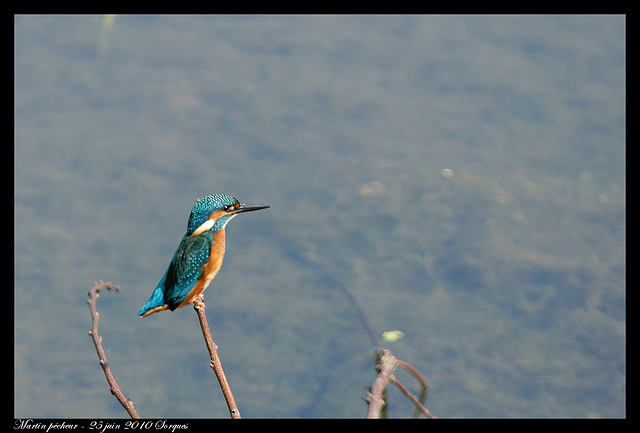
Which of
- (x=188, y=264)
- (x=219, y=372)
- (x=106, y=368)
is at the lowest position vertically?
(x=106, y=368)

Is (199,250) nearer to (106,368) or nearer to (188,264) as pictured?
(188,264)

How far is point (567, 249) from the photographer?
19.4 ft

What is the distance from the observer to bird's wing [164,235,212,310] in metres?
2.75

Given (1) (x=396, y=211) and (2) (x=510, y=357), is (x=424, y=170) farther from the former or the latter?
(2) (x=510, y=357)

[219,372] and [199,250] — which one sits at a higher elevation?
[199,250]

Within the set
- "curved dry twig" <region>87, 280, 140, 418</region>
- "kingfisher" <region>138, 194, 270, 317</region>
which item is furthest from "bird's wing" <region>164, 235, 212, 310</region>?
"curved dry twig" <region>87, 280, 140, 418</region>

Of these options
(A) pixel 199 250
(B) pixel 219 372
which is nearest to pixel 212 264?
(A) pixel 199 250

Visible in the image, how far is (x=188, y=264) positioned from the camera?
2.75 meters

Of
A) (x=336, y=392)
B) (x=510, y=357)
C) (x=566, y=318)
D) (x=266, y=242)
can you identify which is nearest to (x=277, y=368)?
(x=336, y=392)

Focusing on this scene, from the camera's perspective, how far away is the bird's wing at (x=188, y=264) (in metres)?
2.75

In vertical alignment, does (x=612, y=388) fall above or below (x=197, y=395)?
above

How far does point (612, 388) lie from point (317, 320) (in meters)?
2.09

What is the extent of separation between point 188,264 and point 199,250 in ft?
0.22

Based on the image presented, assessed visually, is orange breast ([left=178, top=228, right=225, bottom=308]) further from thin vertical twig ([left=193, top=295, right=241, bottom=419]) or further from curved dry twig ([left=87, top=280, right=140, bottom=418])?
curved dry twig ([left=87, top=280, right=140, bottom=418])
